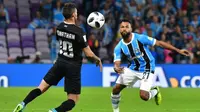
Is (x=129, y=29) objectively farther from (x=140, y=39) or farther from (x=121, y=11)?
(x=121, y=11)

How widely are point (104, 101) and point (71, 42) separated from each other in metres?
4.72

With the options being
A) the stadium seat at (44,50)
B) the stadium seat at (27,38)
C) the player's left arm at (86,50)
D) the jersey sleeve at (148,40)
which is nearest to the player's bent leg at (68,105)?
the player's left arm at (86,50)

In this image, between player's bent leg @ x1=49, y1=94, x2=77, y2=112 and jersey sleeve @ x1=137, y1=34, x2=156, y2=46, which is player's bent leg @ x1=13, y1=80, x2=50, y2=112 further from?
jersey sleeve @ x1=137, y1=34, x2=156, y2=46

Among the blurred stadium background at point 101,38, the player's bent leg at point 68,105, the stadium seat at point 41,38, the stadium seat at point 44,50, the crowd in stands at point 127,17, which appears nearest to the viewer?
the player's bent leg at point 68,105

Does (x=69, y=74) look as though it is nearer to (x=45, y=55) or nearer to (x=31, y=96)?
(x=31, y=96)

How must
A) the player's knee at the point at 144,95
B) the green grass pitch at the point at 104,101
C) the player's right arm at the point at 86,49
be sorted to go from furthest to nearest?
the green grass pitch at the point at 104,101 → the player's knee at the point at 144,95 → the player's right arm at the point at 86,49

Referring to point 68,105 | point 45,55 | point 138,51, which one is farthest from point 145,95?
point 45,55

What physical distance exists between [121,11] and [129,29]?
11.7 meters

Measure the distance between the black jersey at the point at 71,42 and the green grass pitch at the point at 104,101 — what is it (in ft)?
8.92

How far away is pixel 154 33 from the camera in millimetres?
22250

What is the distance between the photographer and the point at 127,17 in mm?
22484

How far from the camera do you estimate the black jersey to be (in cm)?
1023

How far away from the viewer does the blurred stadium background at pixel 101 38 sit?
63.4 ft

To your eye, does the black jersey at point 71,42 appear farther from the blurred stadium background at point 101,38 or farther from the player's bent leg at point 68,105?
the blurred stadium background at point 101,38
